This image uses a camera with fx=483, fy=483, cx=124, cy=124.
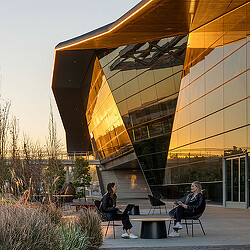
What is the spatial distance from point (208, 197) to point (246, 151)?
5.02 metres

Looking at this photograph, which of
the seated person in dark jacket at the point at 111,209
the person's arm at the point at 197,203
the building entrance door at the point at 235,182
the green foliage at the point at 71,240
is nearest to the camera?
the green foliage at the point at 71,240

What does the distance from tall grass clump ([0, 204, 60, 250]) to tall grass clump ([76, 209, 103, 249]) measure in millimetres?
2753

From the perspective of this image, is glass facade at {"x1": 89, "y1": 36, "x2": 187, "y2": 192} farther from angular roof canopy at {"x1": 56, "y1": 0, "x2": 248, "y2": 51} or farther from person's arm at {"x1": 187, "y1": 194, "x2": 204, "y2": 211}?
person's arm at {"x1": 187, "y1": 194, "x2": 204, "y2": 211}

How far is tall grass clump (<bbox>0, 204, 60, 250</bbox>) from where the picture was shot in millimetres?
5273

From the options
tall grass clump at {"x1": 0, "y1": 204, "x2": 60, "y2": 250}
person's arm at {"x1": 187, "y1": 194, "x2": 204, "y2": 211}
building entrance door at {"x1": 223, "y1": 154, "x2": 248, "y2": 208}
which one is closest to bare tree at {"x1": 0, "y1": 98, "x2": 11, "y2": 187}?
person's arm at {"x1": 187, "y1": 194, "x2": 204, "y2": 211}

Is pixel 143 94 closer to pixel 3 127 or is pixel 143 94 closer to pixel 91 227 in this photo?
pixel 3 127

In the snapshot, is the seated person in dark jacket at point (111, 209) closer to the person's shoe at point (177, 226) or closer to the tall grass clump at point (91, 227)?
the person's shoe at point (177, 226)

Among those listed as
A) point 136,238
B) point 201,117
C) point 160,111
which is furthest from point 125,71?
point 136,238

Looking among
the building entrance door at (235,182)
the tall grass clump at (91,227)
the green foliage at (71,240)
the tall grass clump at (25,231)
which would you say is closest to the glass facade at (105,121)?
the building entrance door at (235,182)

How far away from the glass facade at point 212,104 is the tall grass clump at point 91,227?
1286 centimetres

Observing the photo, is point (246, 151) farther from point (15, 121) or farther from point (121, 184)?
point (121, 184)

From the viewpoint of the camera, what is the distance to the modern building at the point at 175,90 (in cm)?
2153

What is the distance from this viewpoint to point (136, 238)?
10594mm

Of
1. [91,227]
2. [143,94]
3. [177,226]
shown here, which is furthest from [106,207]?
[143,94]
